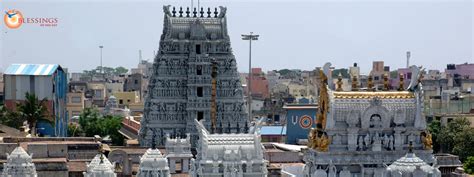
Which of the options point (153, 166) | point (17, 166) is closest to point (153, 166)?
point (153, 166)

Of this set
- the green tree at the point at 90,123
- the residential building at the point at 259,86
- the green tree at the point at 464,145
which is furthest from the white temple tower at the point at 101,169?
the residential building at the point at 259,86

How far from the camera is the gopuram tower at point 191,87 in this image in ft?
247

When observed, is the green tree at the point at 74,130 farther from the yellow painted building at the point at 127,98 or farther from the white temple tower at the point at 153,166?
the white temple tower at the point at 153,166

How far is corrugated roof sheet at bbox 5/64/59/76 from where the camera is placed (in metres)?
98.9

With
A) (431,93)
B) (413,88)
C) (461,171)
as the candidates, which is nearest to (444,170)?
(461,171)

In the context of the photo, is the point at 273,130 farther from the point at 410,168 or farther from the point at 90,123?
the point at 410,168

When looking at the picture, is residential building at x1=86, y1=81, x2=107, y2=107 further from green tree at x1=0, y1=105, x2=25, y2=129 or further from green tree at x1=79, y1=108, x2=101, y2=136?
green tree at x1=0, y1=105, x2=25, y2=129

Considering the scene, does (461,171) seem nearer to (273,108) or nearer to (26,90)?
(26,90)

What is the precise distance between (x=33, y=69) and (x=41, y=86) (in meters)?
2.95

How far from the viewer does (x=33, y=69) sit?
101 metres

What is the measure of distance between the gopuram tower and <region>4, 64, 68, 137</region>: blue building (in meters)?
20.8

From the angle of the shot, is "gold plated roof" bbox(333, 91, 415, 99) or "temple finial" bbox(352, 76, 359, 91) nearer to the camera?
"gold plated roof" bbox(333, 91, 415, 99)

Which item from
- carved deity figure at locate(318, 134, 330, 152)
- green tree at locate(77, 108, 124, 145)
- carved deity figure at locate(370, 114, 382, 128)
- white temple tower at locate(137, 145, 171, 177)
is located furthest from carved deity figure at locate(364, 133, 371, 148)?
green tree at locate(77, 108, 124, 145)

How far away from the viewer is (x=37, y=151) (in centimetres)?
6550
